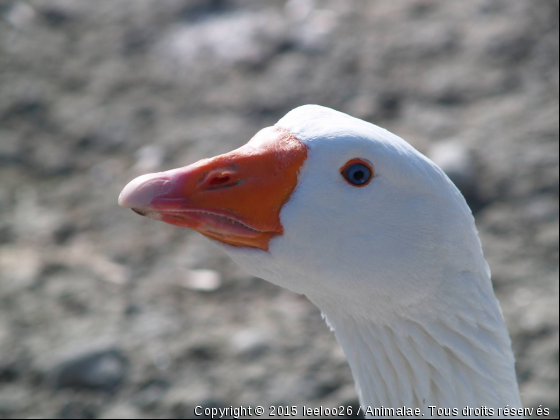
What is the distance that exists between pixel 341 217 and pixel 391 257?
7.7 inches

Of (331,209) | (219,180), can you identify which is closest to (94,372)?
(219,180)

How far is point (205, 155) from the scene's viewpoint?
4.54 meters

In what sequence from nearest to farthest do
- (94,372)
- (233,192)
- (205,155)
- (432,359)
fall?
(233,192)
(432,359)
(94,372)
(205,155)

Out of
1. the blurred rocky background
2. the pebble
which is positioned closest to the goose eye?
the blurred rocky background

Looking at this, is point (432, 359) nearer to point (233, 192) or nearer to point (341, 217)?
point (341, 217)

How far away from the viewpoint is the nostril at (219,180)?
6.31 feet

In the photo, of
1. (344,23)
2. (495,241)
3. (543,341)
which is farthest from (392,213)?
(344,23)

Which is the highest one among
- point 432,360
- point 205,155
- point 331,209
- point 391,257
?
point 205,155

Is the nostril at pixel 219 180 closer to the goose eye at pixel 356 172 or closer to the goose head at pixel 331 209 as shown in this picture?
the goose head at pixel 331 209

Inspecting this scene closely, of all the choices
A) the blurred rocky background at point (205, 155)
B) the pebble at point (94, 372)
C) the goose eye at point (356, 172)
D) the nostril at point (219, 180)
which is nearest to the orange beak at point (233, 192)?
the nostril at point (219, 180)

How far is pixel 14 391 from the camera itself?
3.20m

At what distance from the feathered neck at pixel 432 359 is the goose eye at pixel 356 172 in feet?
1.44

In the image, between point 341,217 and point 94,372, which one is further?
point 94,372

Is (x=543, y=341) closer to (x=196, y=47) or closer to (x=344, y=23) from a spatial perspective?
(x=344, y=23)
